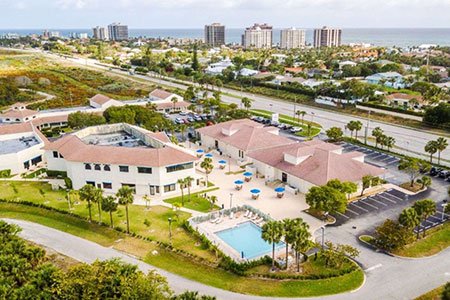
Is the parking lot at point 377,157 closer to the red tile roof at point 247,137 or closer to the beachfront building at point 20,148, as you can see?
the red tile roof at point 247,137

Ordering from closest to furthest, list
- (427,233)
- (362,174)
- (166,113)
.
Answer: (427,233), (362,174), (166,113)

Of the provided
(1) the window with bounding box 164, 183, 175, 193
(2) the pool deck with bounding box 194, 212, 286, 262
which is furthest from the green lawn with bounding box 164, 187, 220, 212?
(2) the pool deck with bounding box 194, 212, 286, 262

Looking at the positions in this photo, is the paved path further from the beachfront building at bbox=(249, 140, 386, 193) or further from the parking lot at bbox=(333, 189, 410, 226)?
the beachfront building at bbox=(249, 140, 386, 193)

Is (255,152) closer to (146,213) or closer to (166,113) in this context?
(146,213)

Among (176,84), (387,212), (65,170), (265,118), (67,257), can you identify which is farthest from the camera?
(176,84)

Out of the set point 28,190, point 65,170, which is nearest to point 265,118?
point 65,170

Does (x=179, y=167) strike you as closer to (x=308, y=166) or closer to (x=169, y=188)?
(x=169, y=188)
